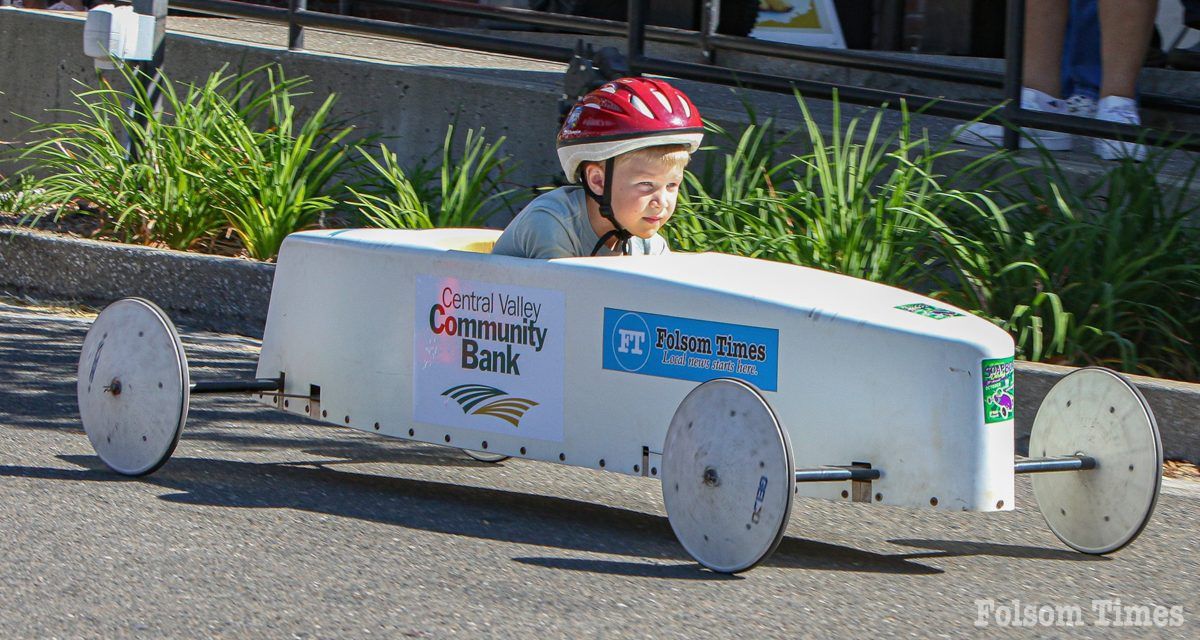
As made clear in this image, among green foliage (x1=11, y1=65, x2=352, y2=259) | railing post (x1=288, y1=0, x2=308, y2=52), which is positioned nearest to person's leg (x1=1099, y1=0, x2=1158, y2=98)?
green foliage (x1=11, y1=65, x2=352, y2=259)

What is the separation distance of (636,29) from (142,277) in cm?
283

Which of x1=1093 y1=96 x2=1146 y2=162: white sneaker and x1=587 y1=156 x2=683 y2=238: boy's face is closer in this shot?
x1=587 y1=156 x2=683 y2=238: boy's face

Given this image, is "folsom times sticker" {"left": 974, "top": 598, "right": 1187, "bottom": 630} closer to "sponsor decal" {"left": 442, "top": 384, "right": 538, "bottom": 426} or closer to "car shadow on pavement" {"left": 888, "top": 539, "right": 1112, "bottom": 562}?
"car shadow on pavement" {"left": 888, "top": 539, "right": 1112, "bottom": 562}

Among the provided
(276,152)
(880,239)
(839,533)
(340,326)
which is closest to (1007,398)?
(839,533)

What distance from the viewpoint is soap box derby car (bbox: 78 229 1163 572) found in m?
3.91

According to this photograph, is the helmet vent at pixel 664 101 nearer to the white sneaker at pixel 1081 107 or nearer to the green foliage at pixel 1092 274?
the green foliage at pixel 1092 274

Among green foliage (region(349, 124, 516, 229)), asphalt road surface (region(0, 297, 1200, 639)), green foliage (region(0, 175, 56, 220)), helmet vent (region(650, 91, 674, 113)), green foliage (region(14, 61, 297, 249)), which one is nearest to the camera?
asphalt road surface (region(0, 297, 1200, 639))

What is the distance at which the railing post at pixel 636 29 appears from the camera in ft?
28.1

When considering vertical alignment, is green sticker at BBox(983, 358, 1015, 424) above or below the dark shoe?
A: below

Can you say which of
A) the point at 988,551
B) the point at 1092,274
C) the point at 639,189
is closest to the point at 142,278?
the point at 639,189

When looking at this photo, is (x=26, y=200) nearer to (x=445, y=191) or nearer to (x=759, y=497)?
(x=445, y=191)

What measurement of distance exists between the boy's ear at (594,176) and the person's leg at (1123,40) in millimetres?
3391

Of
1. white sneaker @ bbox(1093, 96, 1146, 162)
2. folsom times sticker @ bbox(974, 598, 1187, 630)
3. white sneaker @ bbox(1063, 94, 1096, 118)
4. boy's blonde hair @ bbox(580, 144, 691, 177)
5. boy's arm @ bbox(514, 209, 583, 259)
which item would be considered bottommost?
folsom times sticker @ bbox(974, 598, 1187, 630)

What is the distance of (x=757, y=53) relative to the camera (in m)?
8.77
